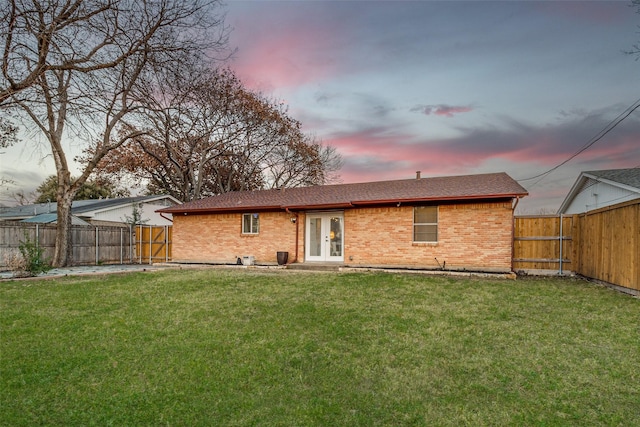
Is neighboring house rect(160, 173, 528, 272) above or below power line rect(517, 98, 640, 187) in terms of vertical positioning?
below

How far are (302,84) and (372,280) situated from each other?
8.89 metres

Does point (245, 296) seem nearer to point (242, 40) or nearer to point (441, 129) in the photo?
point (242, 40)

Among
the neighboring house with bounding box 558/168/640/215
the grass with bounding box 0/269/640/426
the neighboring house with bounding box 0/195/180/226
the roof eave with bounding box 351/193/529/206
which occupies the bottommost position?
the grass with bounding box 0/269/640/426

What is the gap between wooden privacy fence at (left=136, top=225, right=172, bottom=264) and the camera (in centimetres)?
1992

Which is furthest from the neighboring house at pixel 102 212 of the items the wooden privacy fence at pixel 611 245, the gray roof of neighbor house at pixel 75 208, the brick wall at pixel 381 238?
the wooden privacy fence at pixel 611 245

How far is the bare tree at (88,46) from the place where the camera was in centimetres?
906

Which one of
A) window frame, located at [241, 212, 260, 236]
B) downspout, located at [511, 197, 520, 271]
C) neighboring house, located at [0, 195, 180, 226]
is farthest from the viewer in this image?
neighboring house, located at [0, 195, 180, 226]

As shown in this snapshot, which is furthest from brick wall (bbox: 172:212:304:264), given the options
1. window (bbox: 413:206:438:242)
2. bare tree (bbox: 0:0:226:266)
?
bare tree (bbox: 0:0:226:266)

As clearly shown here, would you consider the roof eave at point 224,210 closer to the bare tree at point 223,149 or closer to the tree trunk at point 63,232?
the tree trunk at point 63,232

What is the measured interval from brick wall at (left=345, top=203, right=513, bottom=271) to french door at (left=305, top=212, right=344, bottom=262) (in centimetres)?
44

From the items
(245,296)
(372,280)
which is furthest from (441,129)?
(245,296)

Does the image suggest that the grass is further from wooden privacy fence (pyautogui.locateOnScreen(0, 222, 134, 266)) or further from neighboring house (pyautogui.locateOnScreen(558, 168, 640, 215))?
wooden privacy fence (pyautogui.locateOnScreen(0, 222, 134, 266))

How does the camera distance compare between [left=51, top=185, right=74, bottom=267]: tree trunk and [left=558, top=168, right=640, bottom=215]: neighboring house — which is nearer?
[left=558, top=168, right=640, bottom=215]: neighboring house

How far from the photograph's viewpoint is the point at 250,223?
16.4 meters
